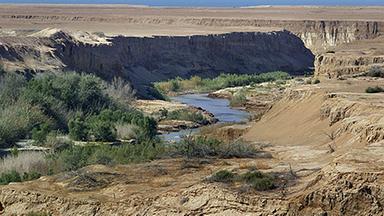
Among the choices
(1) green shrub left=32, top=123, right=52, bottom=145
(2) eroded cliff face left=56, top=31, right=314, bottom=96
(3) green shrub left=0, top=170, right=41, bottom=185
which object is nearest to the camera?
(3) green shrub left=0, top=170, right=41, bottom=185

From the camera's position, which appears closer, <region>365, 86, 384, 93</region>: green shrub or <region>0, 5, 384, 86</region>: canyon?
<region>365, 86, 384, 93</region>: green shrub

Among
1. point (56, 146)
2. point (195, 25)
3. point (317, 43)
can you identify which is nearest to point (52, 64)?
point (56, 146)

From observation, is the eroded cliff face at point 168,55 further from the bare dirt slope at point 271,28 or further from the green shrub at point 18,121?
the green shrub at point 18,121

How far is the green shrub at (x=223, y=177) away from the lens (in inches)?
845

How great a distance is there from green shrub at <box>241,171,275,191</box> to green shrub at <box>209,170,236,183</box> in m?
0.26

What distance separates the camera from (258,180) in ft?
68.7

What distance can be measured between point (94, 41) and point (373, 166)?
5344cm

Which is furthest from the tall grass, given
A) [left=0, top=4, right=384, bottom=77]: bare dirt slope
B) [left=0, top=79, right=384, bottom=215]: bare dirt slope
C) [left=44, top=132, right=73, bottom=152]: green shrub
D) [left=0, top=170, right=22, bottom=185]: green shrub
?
[left=0, top=170, right=22, bottom=185]: green shrub

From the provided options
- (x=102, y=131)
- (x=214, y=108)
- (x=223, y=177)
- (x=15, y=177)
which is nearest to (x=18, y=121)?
(x=102, y=131)

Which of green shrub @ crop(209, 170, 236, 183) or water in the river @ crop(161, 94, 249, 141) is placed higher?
green shrub @ crop(209, 170, 236, 183)

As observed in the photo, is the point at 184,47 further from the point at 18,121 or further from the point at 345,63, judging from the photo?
the point at 18,121

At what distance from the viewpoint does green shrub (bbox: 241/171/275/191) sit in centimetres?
2061

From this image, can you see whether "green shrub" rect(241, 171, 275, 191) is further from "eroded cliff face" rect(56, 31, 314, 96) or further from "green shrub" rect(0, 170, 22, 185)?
"eroded cliff face" rect(56, 31, 314, 96)

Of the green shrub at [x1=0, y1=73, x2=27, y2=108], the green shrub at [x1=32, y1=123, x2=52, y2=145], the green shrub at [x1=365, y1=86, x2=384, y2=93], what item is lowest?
the green shrub at [x1=32, y1=123, x2=52, y2=145]
